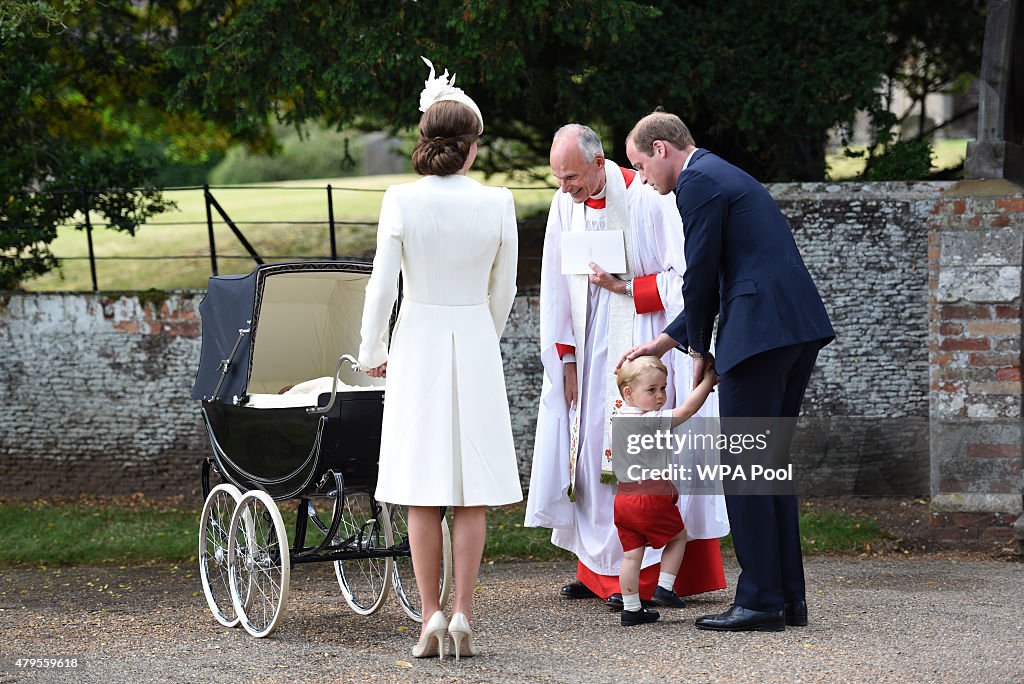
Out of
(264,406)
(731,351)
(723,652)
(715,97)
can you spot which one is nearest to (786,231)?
(731,351)

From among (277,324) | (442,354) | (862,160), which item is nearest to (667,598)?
(442,354)

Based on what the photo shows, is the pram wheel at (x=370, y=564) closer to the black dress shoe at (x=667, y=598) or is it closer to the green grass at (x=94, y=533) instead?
the black dress shoe at (x=667, y=598)

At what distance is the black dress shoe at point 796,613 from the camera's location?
5738 millimetres

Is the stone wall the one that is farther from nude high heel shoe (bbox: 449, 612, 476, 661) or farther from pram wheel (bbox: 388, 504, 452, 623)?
nude high heel shoe (bbox: 449, 612, 476, 661)

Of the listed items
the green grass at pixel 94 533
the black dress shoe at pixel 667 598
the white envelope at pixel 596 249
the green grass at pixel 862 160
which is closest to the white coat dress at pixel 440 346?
the white envelope at pixel 596 249

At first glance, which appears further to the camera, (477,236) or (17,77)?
(17,77)

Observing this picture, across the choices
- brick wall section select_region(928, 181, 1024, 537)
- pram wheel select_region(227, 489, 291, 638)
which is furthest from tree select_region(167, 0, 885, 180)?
pram wheel select_region(227, 489, 291, 638)

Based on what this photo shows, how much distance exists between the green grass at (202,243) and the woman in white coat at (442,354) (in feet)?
24.7

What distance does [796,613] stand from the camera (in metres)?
5.74

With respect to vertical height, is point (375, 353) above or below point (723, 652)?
above

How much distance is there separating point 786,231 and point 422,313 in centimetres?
159

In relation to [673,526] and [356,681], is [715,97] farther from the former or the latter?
[356,681]

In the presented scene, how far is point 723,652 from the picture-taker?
5289 mm

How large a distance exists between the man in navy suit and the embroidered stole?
0.64m
